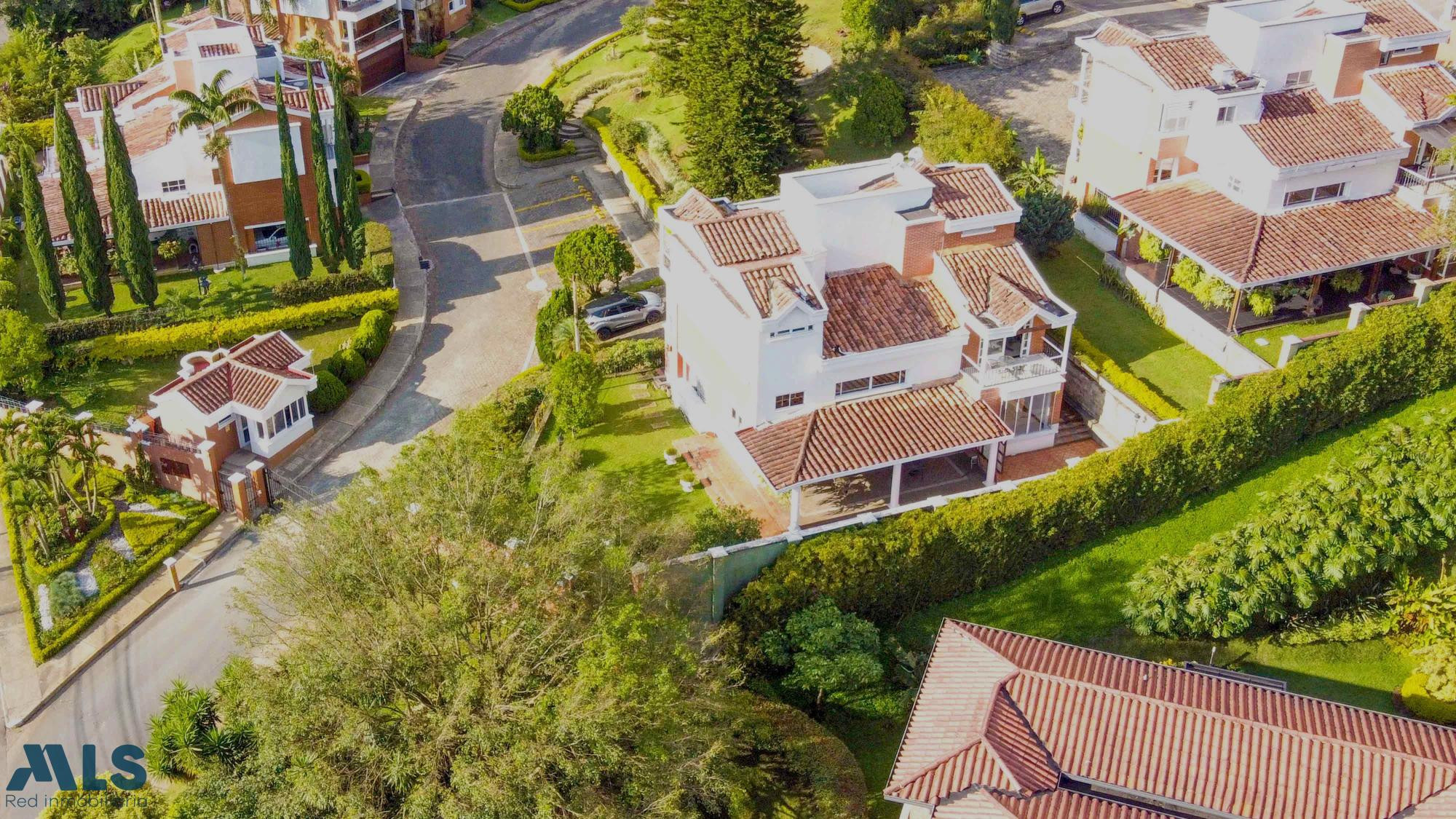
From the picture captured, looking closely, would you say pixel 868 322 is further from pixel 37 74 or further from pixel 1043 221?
pixel 37 74

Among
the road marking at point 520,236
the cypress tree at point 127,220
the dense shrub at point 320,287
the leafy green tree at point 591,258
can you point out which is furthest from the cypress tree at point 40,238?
the leafy green tree at point 591,258

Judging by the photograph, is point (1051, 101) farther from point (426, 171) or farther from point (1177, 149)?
point (426, 171)

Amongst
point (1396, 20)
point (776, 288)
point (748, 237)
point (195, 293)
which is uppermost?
point (1396, 20)

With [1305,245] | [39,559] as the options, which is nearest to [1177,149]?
[1305,245]

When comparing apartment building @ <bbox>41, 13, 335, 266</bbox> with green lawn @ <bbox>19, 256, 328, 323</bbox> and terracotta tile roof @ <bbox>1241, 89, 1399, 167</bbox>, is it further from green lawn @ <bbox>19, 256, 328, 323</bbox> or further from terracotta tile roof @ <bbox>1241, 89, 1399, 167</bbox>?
terracotta tile roof @ <bbox>1241, 89, 1399, 167</bbox>

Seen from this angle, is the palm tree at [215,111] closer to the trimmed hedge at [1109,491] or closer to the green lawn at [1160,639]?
the trimmed hedge at [1109,491]

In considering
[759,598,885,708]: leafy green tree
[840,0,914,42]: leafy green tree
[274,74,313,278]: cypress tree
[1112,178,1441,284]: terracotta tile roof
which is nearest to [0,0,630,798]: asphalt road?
[274,74,313,278]: cypress tree

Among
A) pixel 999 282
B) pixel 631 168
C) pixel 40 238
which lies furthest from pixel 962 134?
pixel 40 238
